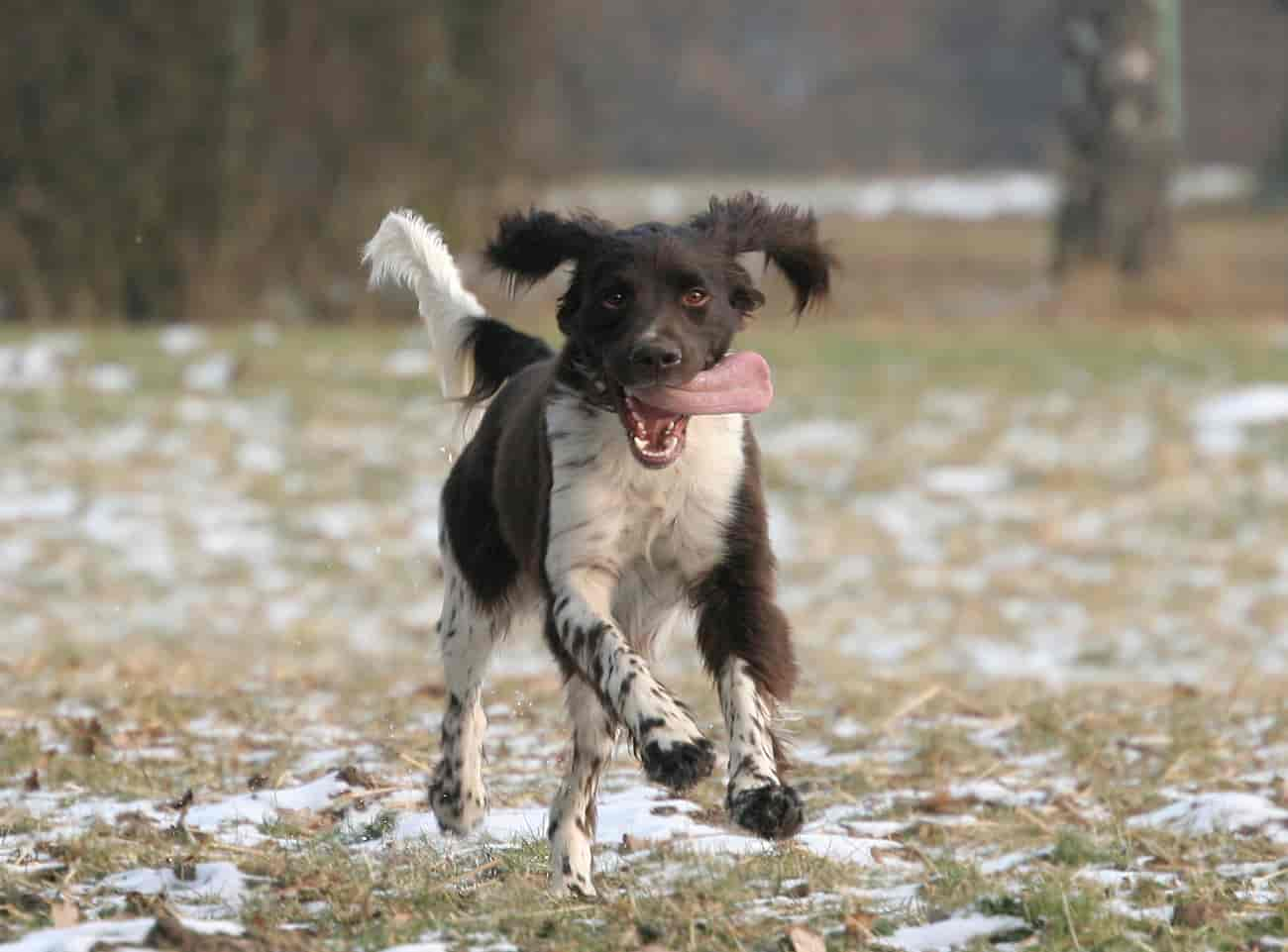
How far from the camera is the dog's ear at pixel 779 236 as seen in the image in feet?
16.1

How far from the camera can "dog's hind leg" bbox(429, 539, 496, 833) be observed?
203 inches

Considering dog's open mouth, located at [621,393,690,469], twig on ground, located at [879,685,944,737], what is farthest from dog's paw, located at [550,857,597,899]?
twig on ground, located at [879,685,944,737]

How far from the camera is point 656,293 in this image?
180 inches

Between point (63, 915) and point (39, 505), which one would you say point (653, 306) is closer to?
point (63, 915)

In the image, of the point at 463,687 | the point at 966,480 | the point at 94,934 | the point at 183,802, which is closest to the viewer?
the point at 94,934

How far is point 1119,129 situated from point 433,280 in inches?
497

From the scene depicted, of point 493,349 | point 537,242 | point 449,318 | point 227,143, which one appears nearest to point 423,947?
point 537,242

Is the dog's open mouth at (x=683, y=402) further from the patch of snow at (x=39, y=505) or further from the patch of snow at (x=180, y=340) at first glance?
the patch of snow at (x=180, y=340)

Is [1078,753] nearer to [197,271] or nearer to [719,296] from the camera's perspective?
[719,296]

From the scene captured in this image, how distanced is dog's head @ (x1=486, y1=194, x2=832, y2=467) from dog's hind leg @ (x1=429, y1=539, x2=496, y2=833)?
2.68ft

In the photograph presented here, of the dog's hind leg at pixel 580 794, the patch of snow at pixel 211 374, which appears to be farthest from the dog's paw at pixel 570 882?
the patch of snow at pixel 211 374

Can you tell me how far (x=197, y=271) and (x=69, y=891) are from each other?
40.0 feet

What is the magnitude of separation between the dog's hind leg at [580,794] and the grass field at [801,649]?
7cm

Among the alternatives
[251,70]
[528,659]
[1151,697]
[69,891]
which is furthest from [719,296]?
[251,70]
